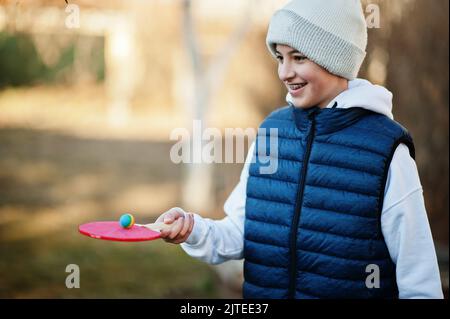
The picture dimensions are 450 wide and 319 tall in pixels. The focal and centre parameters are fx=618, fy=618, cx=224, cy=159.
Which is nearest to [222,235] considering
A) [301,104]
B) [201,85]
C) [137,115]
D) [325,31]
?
[301,104]

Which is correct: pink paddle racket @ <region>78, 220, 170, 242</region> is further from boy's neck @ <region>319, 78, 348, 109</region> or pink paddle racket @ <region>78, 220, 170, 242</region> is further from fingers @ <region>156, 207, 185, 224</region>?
boy's neck @ <region>319, 78, 348, 109</region>

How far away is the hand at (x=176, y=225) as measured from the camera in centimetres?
208

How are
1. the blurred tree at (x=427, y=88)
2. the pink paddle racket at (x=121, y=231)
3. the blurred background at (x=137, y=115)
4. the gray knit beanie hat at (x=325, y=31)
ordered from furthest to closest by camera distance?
the blurred background at (x=137, y=115)
the blurred tree at (x=427, y=88)
the gray knit beanie hat at (x=325, y=31)
the pink paddle racket at (x=121, y=231)

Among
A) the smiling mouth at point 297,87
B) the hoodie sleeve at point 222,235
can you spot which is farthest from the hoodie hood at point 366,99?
the hoodie sleeve at point 222,235

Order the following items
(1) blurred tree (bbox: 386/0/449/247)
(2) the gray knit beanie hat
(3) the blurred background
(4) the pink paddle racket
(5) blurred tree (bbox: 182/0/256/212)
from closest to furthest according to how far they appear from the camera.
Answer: (4) the pink paddle racket
(2) the gray knit beanie hat
(1) blurred tree (bbox: 386/0/449/247)
(3) the blurred background
(5) blurred tree (bbox: 182/0/256/212)

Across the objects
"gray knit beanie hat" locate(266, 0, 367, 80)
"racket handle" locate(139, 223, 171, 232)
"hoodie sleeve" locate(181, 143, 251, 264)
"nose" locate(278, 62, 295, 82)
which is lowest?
"hoodie sleeve" locate(181, 143, 251, 264)

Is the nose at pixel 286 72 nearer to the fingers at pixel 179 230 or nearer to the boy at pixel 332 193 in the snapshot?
the boy at pixel 332 193

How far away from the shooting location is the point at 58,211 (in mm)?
8117

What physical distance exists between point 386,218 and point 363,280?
0.24m

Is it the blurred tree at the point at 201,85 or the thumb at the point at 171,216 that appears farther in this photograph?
the blurred tree at the point at 201,85

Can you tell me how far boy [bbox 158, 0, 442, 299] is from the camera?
2039mm

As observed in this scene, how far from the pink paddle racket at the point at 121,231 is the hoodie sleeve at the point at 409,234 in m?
0.75

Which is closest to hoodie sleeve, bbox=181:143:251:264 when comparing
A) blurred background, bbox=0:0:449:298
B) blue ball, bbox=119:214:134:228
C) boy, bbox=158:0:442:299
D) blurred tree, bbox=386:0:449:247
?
boy, bbox=158:0:442:299

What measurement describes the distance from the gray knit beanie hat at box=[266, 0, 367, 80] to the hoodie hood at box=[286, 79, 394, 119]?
8cm
